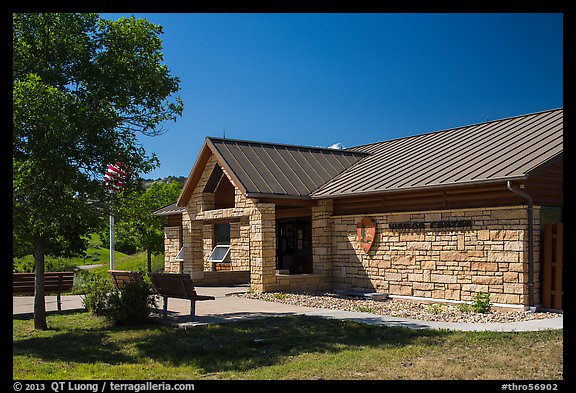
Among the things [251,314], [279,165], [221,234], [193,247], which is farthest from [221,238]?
[251,314]

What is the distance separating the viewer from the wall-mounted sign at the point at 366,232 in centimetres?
1709

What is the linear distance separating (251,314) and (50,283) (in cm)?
543

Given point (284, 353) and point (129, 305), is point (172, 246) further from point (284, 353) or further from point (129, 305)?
point (284, 353)

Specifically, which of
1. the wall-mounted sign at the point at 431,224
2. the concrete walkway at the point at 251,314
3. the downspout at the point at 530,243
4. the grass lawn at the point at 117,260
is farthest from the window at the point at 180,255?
the downspout at the point at 530,243

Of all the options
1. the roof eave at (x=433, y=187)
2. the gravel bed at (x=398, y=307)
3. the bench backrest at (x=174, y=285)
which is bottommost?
the gravel bed at (x=398, y=307)

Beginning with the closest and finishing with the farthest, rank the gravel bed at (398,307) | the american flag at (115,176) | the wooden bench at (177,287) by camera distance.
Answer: the american flag at (115,176) → the wooden bench at (177,287) → the gravel bed at (398,307)

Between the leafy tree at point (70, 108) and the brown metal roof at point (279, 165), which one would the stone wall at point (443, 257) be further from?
the leafy tree at point (70, 108)

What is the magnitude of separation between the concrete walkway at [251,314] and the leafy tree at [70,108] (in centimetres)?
308

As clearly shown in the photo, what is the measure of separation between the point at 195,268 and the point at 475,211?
1146 cm

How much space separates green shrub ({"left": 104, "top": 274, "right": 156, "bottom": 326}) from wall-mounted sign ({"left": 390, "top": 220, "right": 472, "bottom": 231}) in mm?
7255

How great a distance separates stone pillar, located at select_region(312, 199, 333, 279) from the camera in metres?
18.8
